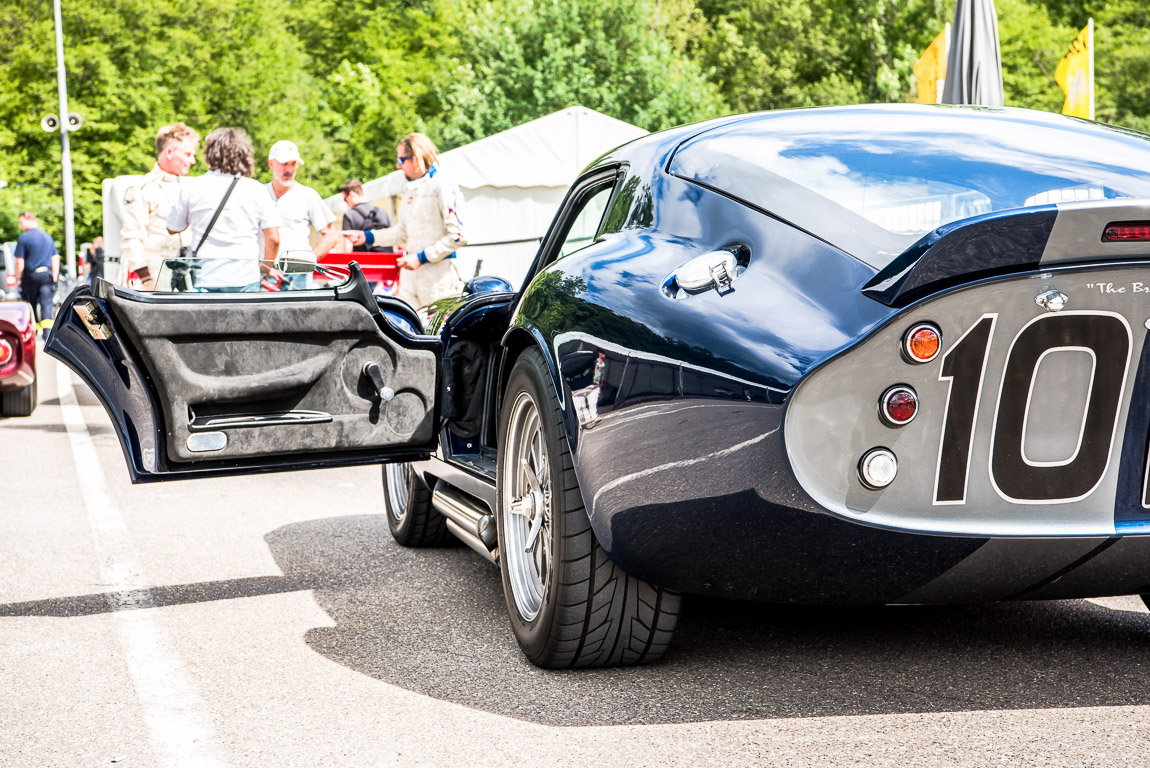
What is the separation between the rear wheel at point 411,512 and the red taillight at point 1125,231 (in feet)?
9.77

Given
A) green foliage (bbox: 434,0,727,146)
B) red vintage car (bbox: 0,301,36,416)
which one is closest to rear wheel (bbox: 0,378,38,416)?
red vintage car (bbox: 0,301,36,416)

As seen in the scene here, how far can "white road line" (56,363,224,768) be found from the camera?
9.90ft

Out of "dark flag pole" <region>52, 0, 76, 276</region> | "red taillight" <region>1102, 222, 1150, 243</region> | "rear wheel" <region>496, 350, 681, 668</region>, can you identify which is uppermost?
"red taillight" <region>1102, 222, 1150, 243</region>

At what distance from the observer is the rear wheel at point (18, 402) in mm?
10586

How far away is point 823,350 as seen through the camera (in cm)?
273

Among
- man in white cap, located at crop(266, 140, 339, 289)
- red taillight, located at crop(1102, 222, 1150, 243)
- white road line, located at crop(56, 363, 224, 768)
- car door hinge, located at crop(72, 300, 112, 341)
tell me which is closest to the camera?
red taillight, located at crop(1102, 222, 1150, 243)

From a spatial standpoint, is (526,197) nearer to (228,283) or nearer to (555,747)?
(228,283)

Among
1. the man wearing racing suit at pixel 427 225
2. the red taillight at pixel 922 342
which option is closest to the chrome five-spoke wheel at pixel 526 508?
the red taillight at pixel 922 342

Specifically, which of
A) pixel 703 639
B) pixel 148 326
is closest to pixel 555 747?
pixel 703 639

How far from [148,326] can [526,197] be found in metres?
17.0

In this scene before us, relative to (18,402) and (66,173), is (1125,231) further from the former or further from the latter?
(66,173)

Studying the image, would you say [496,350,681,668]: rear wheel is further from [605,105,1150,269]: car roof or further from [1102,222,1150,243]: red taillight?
[1102,222,1150,243]: red taillight

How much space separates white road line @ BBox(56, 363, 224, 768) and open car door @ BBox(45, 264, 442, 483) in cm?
51

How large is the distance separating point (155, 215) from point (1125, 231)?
20.8 ft
